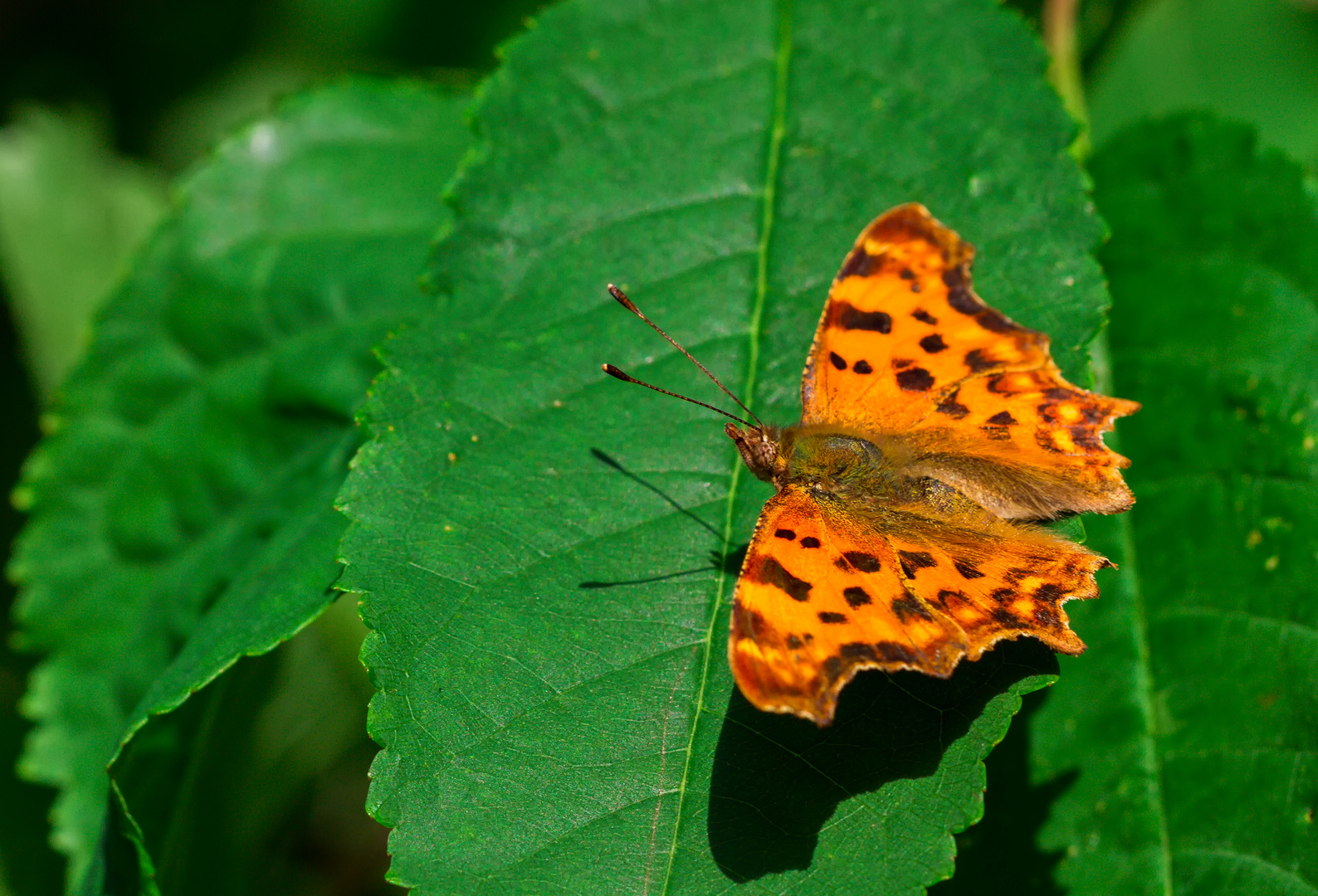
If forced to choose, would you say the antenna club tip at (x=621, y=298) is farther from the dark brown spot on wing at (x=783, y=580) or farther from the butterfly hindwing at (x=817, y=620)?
the dark brown spot on wing at (x=783, y=580)

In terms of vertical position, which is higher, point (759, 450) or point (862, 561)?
point (759, 450)

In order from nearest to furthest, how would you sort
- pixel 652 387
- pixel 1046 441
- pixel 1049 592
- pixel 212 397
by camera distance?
pixel 1049 592 → pixel 652 387 → pixel 1046 441 → pixel 212 397

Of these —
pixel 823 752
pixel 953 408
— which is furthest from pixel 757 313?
pixel 823 752

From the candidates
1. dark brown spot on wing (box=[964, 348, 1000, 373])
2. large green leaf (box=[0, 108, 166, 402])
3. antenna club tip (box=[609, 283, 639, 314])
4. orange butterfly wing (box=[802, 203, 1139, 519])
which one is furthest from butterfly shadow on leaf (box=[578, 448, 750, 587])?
large green leaf (box=[0, 108, 166, 402])

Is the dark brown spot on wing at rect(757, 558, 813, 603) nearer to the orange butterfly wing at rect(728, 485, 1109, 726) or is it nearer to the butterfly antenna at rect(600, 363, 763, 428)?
the orange butterfly wing at rect(728, 485, 1109, 726)

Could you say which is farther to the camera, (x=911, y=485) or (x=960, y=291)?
(x=911, y=485)

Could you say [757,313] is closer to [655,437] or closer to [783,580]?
[655,437]

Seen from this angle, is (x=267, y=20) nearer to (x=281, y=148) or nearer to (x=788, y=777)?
(x=281, y=148)
